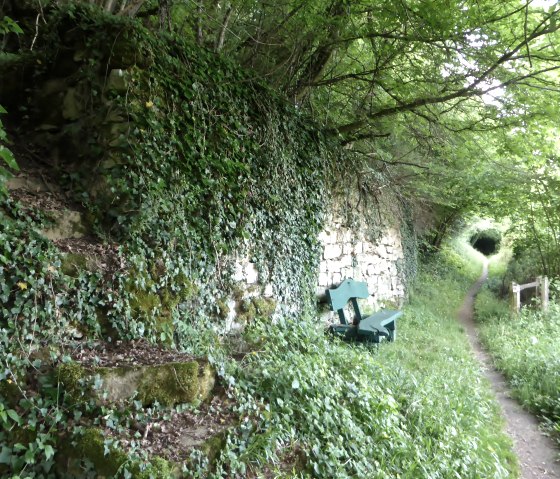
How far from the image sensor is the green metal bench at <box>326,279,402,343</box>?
593 centimetres

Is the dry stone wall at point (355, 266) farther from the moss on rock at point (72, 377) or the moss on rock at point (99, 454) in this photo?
the moss on rock at point (99, 454)

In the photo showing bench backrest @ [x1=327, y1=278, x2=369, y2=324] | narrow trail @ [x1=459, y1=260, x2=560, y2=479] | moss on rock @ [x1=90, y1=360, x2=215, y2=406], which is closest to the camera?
moss on rock @ [x1=90, y1=360, x2=215, y2=406]

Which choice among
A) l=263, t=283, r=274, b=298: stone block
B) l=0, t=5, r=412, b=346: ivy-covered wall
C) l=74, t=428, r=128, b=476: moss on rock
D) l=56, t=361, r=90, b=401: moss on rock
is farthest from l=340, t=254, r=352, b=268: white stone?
l=74, t=428, r=128, b=476: moss on rock

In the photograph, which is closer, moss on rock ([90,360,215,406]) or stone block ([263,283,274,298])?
moss on rock ([90,360,215,406])

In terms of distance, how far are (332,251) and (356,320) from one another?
1213 millimetres

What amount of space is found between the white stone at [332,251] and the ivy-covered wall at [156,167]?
1551mm

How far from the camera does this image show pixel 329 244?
6.66m

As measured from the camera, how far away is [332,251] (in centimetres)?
674

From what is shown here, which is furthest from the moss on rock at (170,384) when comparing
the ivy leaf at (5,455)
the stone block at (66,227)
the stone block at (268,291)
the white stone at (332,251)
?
the white stone at (332,251)

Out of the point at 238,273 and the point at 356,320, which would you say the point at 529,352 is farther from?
the point at 238,273

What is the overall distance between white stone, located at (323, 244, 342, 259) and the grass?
1.33m

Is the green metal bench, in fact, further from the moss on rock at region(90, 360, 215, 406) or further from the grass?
the moss on rock at region(90, 360, 215, 406)

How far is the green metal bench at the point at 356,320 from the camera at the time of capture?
5.93 metres

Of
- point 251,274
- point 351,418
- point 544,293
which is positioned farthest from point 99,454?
point 544,293
